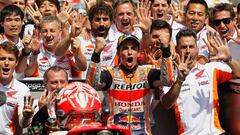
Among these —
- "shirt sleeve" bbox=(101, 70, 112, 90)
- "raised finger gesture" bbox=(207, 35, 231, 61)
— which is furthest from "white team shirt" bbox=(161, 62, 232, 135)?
"shirt sleeve" bbox=(101, 70, 112, 90)

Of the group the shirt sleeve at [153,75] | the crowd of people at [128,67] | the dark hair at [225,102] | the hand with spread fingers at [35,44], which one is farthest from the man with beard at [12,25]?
the dark hair at [225,102]

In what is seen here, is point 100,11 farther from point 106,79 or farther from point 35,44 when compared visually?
point 106,79

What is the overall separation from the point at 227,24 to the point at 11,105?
3262 mm

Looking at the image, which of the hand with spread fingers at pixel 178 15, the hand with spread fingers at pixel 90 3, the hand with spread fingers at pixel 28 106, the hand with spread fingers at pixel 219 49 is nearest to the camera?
the hand with spread fingers at pixel 28 106

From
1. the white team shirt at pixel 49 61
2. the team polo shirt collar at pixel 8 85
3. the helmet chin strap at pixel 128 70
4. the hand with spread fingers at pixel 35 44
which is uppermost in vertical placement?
the hand with spread fingers at pixel 35 44

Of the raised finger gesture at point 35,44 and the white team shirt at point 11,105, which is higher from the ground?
the raised finger gesture at point 35,44

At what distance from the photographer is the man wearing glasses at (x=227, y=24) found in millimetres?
8359

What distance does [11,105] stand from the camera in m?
7.01

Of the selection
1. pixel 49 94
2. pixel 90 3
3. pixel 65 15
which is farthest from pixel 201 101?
pixel 90 3

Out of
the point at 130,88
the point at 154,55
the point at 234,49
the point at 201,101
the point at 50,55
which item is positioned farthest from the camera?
the point at 234,49

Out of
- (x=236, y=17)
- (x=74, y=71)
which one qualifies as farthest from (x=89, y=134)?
(x=236, y=17)

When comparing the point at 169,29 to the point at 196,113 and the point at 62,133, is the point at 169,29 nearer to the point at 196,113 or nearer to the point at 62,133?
the point at 196,113

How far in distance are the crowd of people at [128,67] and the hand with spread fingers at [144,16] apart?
0.05 feet

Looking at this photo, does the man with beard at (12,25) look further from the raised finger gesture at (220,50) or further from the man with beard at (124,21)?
the raised finger gesture at (220,50)
